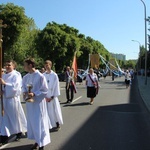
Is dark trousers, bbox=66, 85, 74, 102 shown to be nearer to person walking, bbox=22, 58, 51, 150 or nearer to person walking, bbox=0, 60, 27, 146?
person walking, bbox=0, 60, 27, 146

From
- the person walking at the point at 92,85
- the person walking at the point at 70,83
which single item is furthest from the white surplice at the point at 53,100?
the person walking at the point at 70,83

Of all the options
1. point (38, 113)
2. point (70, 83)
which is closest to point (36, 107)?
point (38, 113)

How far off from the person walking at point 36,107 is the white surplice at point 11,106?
651 mm

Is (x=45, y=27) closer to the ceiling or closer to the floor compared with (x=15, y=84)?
closer to the ceiling

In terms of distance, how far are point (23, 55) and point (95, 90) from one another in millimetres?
41025

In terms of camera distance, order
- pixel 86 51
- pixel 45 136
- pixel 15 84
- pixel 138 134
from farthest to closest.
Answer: pixel 86 51 → pixel 138 134 → pixel 15 84 → pixel 45 136

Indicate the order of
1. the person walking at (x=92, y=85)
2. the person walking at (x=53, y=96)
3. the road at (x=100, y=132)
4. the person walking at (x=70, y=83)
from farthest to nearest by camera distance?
the person walking at (x=70, y=83)
the person walking at (x=92, y=85)
the person walking at (x=53, y=96)
the road at (x=100, y=132)

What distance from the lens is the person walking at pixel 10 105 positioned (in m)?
7.38

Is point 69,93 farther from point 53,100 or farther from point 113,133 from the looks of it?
point 113,133

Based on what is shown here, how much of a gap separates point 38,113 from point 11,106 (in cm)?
101

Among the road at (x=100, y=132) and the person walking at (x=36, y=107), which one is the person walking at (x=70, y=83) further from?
the person walking at (x=36, y=107)

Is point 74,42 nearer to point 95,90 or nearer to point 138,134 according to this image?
point 95,90

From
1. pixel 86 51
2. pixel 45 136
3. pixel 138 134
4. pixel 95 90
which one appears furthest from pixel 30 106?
pixel 86 51

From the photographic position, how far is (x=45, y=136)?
22.4ft
